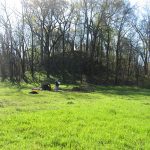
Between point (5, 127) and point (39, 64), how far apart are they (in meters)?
56.4

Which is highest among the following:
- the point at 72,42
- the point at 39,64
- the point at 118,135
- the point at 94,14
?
the point at 94,14

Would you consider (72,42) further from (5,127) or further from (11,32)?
(5,127)

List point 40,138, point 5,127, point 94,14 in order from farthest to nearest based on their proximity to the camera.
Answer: point 94,14
point 5,127
point 40,138

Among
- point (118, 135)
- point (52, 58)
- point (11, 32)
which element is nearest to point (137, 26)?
point (52, 58)

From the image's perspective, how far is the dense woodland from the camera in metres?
60.4

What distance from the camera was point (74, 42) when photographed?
73.1 m

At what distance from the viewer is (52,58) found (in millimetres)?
66688

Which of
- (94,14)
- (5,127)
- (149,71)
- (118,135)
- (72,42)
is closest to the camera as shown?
(118,135)

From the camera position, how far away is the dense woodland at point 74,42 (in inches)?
2379

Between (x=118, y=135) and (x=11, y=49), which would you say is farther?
(x=11, y=49)

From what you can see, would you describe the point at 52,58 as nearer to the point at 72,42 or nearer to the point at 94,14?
the point at 72,42

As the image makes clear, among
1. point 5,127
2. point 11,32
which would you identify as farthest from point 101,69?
point 5,127

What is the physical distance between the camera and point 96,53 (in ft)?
234

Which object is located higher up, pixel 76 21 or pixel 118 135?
pixel 76 21
